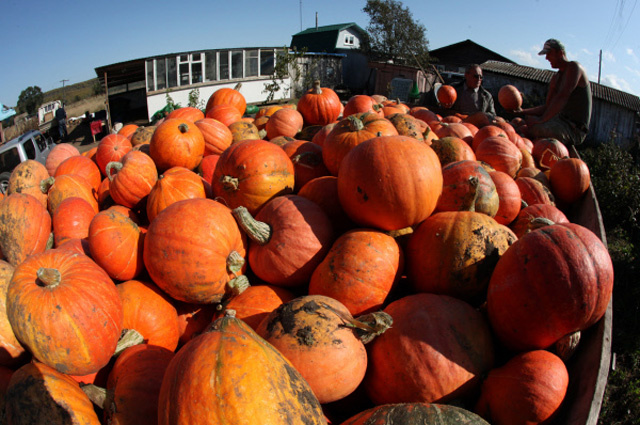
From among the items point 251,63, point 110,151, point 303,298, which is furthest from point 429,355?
point 251,63

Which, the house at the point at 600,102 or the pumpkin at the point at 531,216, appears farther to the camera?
the house at the point at 600,102

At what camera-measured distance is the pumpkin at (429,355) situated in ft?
5.95

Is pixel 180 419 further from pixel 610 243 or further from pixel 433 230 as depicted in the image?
pixel 610 243

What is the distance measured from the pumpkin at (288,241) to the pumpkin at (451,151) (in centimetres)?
172

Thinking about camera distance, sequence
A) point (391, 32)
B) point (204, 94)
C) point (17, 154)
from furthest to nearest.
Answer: point (391, 32) < point (204, 94) < point (17, 154)

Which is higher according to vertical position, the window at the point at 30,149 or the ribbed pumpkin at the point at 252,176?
the ribbed pumpkin at the point at 252,176

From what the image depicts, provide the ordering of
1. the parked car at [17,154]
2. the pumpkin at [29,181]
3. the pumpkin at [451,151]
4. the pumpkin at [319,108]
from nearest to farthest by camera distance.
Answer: the pumpkin at [451,151]
the pumpkin at [29,181]
the pumpkin at [319,108]
the parked car at [17,154]

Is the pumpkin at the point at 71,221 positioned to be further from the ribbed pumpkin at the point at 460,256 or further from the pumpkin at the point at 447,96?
the pumpkin at the point at 447,96

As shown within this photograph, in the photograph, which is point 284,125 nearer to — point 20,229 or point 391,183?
point 391,183

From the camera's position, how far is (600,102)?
13.2 metres

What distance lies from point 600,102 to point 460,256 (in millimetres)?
15182

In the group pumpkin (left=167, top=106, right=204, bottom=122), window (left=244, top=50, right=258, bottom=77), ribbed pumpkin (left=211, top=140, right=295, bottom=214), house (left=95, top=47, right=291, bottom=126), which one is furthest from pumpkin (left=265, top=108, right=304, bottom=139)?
window (left=244, top=50, right=258, bottom=77)

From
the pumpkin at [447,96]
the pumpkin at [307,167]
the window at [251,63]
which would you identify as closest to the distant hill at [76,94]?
the window at [251,63]

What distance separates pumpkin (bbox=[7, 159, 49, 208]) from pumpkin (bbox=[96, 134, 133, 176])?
612 mm
